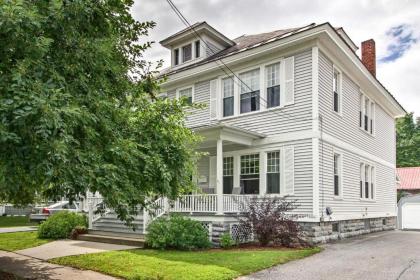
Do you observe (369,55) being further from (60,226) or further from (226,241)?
(60,226)

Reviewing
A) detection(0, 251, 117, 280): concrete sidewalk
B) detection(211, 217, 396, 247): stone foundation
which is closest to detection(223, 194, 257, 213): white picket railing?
detection(211, 217, 396, 247): stone foundation

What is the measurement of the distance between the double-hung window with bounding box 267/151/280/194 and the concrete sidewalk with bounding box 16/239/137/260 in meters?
5.40

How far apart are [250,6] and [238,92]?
221 inches

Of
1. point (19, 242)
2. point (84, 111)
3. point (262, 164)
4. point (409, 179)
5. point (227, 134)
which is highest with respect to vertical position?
point (227, 134)

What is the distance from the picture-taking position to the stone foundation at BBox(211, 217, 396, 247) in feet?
41.5

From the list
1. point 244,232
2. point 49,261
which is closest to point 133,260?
point 49,261

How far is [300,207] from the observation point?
13.5m

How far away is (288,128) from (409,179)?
26493mm

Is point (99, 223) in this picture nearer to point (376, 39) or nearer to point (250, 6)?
point (250, 6)

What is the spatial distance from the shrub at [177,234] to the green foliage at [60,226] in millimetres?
4862

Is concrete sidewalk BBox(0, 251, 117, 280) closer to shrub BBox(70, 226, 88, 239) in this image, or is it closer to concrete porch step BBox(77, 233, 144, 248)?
concrete porch step BBox(77, 233, 144, 248)

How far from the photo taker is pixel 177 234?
38.3 ft

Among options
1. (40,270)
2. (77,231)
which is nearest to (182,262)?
(40,270)

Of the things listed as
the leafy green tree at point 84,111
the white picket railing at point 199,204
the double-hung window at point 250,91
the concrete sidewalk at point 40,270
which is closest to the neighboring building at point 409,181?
the double-hung window at point 250,91
